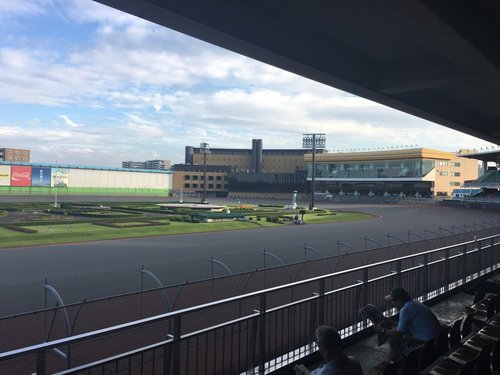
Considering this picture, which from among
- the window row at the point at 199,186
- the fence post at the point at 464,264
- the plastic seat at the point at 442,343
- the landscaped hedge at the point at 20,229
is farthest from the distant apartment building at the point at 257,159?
the plastic seat at the point at 442,343

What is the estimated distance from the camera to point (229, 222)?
3825 centimetres

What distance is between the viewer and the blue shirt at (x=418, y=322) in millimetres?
5836

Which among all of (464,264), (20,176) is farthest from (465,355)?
(20,176)

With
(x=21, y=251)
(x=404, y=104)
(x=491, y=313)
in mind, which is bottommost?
(x=21, y=251)

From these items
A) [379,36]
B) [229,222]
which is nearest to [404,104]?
[379,36]

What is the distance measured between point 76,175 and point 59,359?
100089 mm

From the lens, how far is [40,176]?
95.0 metres

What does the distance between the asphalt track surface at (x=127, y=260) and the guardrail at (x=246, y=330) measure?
15.3ft

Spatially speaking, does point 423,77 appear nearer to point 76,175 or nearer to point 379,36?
point 379,36

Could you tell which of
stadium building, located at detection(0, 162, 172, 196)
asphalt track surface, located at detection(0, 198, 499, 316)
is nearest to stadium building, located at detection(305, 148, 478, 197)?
stadium building, located at detection(0, 162, 172, 196)

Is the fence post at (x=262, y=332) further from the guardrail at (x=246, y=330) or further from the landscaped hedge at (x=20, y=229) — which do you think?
the landscaped hedge at (x=20, y=229)

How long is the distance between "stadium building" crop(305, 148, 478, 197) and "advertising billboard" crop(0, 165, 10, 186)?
267 ft

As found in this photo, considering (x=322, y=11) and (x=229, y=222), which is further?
(x=229, y=222)

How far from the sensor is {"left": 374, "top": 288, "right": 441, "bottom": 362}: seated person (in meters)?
5.72
